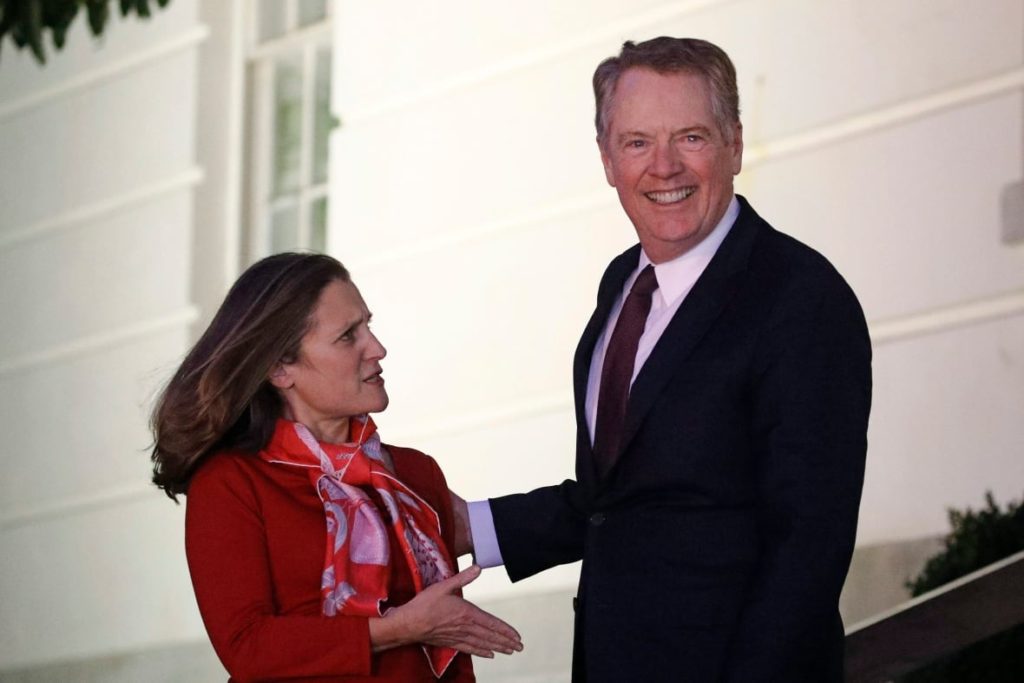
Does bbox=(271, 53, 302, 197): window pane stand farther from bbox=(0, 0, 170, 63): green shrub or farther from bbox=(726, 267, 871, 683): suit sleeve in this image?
bbox=(726, 267, 871, 683): suit sleeve

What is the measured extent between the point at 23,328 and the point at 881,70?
3651mm

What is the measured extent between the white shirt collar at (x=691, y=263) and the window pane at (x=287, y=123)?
4.11 meters

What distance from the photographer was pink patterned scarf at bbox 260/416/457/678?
2.93m

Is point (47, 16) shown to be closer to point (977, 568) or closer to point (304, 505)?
point (977, 568)

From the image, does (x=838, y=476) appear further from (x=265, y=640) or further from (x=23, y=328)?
(x=23, y=328)

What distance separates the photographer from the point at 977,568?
455 cm

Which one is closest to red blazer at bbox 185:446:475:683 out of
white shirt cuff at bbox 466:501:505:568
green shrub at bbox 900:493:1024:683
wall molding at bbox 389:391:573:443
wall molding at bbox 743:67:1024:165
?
white shirt cuff at bbox 466:501:505:568

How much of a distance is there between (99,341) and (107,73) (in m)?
1.03

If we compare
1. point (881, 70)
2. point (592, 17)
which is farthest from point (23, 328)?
point (881, 70)

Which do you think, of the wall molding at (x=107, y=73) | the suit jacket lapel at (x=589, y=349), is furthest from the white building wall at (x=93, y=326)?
the suit jacket lapel at (x=589, y=349)

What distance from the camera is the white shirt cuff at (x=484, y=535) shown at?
3334mm

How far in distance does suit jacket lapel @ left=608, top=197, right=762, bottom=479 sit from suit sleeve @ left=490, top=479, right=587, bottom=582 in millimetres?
403

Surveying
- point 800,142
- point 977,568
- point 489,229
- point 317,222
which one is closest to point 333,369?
point 977,568

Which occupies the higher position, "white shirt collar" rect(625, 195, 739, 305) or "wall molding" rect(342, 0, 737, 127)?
"wall molding" rect(342, 0, 737, 127)
